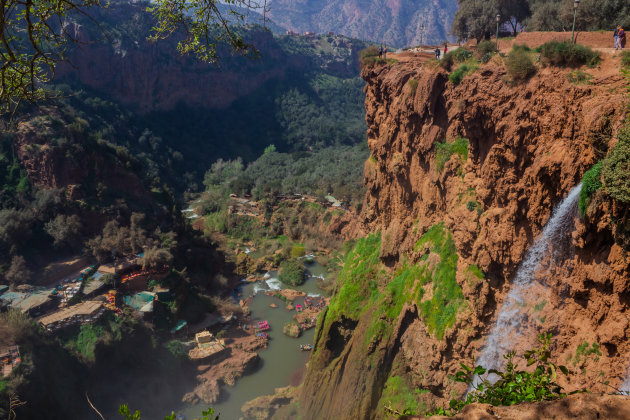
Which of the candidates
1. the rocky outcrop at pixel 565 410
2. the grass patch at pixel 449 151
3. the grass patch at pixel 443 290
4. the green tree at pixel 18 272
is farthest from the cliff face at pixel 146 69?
the rocky outcrop at pixel 565 410

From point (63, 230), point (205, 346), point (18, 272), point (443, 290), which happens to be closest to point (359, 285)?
point (443, 290)

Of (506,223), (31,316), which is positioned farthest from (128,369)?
(506,223)

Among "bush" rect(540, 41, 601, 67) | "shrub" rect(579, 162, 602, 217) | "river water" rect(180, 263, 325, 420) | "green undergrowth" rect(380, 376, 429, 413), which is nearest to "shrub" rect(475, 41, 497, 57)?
"bush" rect(540, 41, 601, 67)

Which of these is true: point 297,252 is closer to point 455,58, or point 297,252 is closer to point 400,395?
point 400,395

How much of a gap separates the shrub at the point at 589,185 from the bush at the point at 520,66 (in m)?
3.67

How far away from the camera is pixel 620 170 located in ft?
25.3

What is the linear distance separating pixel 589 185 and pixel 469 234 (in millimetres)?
4429

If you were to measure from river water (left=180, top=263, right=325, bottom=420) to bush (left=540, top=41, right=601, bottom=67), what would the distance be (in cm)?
2001

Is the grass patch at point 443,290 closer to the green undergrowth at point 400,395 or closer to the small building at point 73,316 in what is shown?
the green undergrowth at point 400,395

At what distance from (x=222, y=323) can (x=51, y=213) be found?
16271mm

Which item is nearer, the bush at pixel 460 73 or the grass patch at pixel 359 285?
the bush at pixel 460 73

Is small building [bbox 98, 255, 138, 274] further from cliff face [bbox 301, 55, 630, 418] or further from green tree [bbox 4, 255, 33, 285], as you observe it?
cliff face [bbox 301, 55, 630, 418]

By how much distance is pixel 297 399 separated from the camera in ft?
65.8

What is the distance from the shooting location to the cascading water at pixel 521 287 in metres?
9.48
